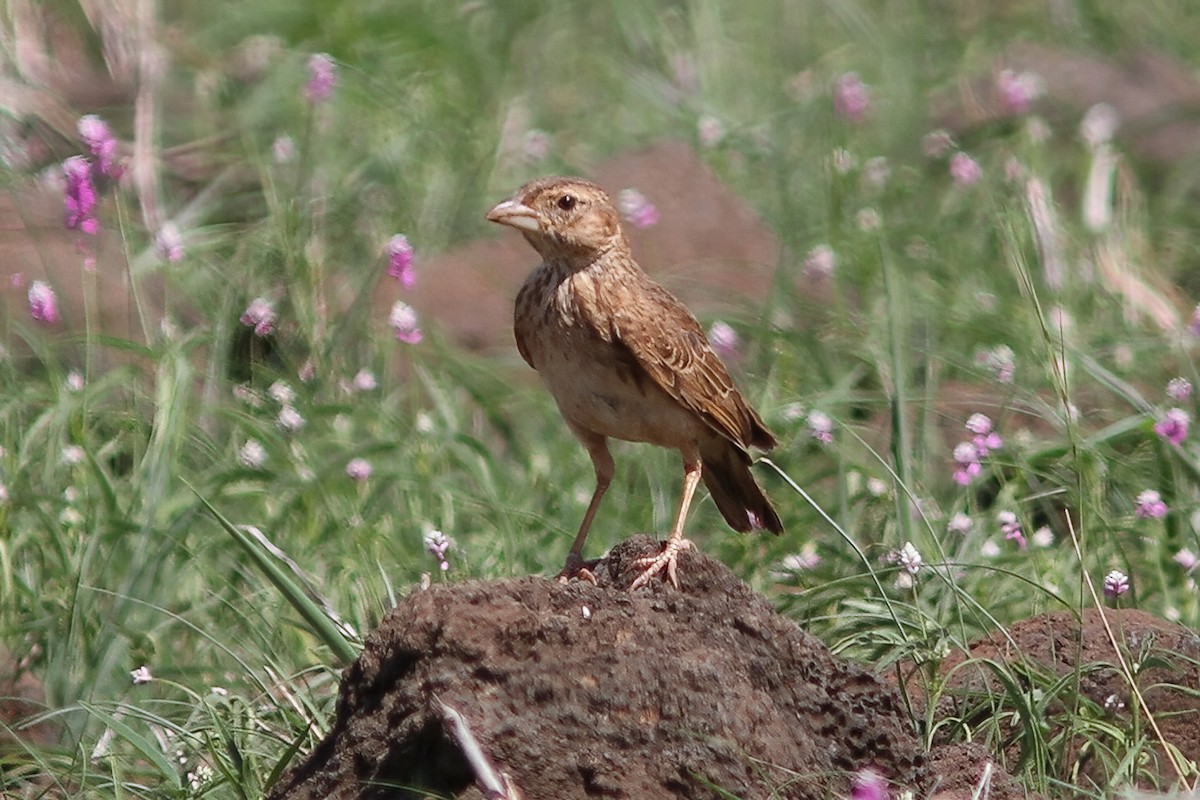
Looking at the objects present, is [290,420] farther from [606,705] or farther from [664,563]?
[606,705]

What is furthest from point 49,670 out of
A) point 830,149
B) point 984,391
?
point 830,149

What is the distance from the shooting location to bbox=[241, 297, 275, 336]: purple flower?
22.9ft

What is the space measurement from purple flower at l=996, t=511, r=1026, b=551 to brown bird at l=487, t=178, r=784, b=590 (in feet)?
2.17

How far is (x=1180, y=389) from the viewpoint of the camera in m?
6.52

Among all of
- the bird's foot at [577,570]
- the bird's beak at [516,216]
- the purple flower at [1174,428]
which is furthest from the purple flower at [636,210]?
the bird's foot at [577,570]

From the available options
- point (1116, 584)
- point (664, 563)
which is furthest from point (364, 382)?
point (1116, 584)

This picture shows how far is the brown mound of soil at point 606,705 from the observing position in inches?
151

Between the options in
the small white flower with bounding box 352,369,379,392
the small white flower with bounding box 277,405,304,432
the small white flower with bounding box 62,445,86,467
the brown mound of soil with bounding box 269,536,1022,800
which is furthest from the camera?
the small white flower with bounding box 352,369,379,392

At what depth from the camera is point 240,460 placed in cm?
661

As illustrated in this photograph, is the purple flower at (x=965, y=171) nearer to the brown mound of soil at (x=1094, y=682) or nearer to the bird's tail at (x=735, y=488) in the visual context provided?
the bird's tail at (x=735, y=488)

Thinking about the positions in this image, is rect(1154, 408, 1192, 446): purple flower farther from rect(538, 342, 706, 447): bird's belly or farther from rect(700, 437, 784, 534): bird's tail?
rect(538, 342, 706, 447): bird's belly

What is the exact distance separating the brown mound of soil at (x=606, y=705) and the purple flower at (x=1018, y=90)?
6732 mm

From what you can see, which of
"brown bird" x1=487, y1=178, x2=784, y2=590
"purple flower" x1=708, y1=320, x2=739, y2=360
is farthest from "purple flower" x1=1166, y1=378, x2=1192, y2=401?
"purple flower" x1=708, y1=320, x2=739, y2=360

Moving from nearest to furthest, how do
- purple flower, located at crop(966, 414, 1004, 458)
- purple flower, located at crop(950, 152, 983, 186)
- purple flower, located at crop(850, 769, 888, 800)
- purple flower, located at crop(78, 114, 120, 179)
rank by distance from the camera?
purple flower, located at crop(850, 769, 888, 800)
purple flower, located at crop(78, 114, 120, 179)
purple flower, located at crop(966, 414, 1004, 458)
purple flower, located at crop(950, 152, 983, 186)
